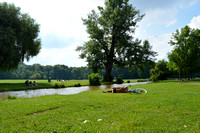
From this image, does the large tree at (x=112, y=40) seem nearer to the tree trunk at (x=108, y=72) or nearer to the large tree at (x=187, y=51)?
the tree trunk at (x=108, y=72)

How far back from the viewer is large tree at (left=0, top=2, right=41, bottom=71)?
75.9 feet

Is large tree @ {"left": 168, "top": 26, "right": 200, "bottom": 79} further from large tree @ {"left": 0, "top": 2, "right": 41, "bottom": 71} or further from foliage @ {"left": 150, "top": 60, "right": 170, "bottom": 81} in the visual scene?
large tree @ {"left": 0, "top": 2, "right": 41, "bottom": 71}

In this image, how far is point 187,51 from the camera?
40656 millimetres

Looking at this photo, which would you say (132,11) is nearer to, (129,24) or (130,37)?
(129,24)

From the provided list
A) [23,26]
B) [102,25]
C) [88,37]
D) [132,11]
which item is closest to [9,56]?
[23,26]

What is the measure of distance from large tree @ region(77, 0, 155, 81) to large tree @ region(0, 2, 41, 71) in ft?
40.1

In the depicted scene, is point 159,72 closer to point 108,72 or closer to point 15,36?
point 108,72

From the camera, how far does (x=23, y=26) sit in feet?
91.0

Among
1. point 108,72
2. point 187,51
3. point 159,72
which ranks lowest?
point 159,72

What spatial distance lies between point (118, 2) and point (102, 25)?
736 centimetres

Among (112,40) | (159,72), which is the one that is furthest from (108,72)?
(159,72)

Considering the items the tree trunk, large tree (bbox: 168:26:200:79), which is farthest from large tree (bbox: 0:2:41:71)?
large tree (bbox: 168:26:200:79)

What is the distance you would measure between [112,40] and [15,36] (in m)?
23.0

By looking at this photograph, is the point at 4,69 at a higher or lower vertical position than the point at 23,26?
lower
